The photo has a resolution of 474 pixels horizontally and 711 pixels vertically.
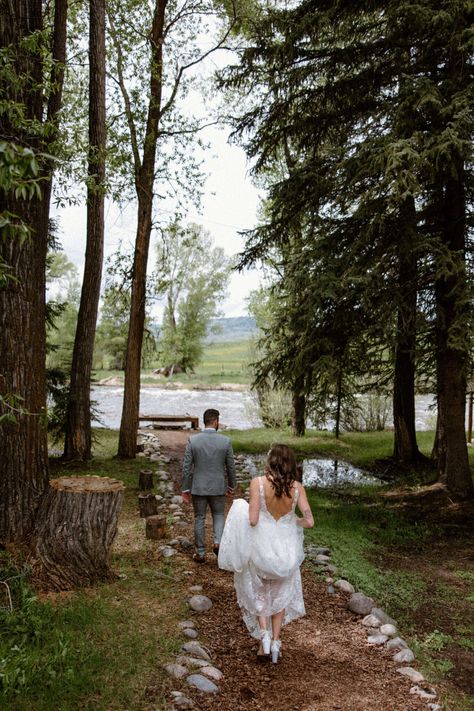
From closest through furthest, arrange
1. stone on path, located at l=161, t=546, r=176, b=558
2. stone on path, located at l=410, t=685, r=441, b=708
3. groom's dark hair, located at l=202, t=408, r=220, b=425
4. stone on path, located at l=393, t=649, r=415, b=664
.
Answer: stone on path, located at l=410, t=685, r=441, b=708
stone on path, located at l=393, t=649, r=415, b=664
groom's dark hair, located at l=202, t=408, r=220, b=425
stone on path, located at l=161, t=546, r=176, b=558

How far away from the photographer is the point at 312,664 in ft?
13.9

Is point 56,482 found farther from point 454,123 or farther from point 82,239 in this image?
point 82,239

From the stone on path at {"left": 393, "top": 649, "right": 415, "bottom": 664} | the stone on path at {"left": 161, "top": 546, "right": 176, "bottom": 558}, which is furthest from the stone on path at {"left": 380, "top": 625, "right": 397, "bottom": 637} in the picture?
the stone on path at {"left": 161, "top": 546, "right": 176, "bottom": 558}

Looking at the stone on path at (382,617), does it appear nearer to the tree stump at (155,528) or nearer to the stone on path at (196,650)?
the stone on path at (196,650)

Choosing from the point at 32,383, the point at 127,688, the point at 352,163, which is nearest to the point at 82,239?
the point at 352,163

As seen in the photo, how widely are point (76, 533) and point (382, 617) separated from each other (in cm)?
282

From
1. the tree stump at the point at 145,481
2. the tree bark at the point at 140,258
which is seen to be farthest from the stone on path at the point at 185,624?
the tree bark at the point at 140,258

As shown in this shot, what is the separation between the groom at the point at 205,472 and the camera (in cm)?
601

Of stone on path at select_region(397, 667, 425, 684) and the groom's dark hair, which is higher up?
the groom's dark hair

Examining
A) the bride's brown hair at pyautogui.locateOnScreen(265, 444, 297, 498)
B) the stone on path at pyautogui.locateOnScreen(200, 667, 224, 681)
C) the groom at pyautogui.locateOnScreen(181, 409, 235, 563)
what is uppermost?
the bride's brown hair at pyautogui.locateOnScreen(265, 444, 297, 498)

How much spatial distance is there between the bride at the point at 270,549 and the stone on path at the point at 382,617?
1001mm

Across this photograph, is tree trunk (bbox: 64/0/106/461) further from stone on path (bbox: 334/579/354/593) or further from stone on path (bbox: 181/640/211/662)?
stone on path (bbox: 181/640/211/662)

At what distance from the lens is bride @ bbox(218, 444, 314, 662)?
4172mm

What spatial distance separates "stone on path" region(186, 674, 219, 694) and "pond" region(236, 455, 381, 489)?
6851 mm
